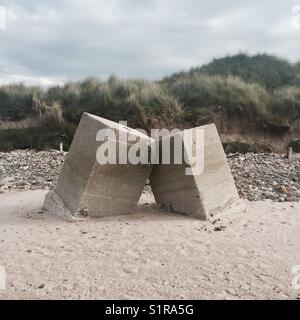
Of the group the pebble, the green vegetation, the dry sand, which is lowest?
the dry sand

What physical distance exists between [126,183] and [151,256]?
161 centimetres

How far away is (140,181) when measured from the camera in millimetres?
5945

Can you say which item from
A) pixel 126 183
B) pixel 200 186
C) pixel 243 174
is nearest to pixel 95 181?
pixel 126 183

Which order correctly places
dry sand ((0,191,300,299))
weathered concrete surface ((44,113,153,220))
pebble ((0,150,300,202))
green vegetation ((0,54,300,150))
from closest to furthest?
dry sand ((0,191,300,299))
weathered concrete surface ((44,113,153,220))
pebble ((0,150,300,202))
green vegetation ((0,54,300,150))

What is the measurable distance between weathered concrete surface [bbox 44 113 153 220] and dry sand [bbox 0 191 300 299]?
0.58 ft

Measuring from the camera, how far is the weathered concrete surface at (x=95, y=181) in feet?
18.5

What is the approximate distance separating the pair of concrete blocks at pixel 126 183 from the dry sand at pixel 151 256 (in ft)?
0.57

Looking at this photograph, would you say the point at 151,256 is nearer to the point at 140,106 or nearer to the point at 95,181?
the point at 95,181

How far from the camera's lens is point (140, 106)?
14656 mm

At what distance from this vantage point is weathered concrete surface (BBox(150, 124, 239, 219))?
18.6ft

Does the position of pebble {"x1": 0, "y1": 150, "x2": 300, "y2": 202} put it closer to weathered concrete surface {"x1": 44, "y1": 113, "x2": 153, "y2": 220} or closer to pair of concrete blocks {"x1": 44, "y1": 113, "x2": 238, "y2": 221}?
pair of concrete blocks {"x1": 44, "y1": 113, "x2": 238, "y2": 221}

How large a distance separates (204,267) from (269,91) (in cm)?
1417

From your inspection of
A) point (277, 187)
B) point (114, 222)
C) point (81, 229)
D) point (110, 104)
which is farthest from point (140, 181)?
point (110, 104)

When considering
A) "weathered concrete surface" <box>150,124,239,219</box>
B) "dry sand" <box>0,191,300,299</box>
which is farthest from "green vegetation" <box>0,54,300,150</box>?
"dry sand" <box>0,191,300,299</box>
